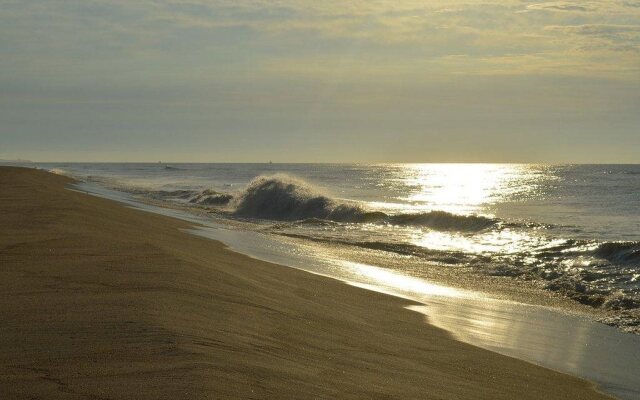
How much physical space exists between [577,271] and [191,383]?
40.9ft

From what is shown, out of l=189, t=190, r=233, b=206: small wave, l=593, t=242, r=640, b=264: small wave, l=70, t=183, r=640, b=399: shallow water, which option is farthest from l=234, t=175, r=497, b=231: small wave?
l=70, t=183, r=640, b=399: shallow water

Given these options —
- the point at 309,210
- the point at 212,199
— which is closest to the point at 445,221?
the point at 309,210

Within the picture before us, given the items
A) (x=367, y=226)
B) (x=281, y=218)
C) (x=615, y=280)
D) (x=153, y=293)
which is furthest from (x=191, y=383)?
(x=281, y=218)

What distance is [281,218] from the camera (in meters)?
32.1

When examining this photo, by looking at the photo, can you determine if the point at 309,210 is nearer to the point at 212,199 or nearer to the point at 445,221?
the point at 445,221

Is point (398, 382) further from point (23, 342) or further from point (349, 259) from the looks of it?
point (349, 259)

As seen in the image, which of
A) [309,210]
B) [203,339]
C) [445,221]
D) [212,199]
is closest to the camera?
[203,339]

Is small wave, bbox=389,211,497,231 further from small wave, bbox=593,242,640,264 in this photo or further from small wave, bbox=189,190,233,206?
small wave, bbox=189,190,233,206

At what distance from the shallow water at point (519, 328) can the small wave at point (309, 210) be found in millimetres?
11843

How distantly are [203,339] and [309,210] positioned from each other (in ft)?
88.0

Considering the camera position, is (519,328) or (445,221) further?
(445,221)

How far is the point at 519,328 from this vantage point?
391 inches

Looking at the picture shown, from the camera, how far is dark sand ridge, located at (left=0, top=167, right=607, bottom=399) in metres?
4.64

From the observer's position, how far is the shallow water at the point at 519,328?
7996mm
